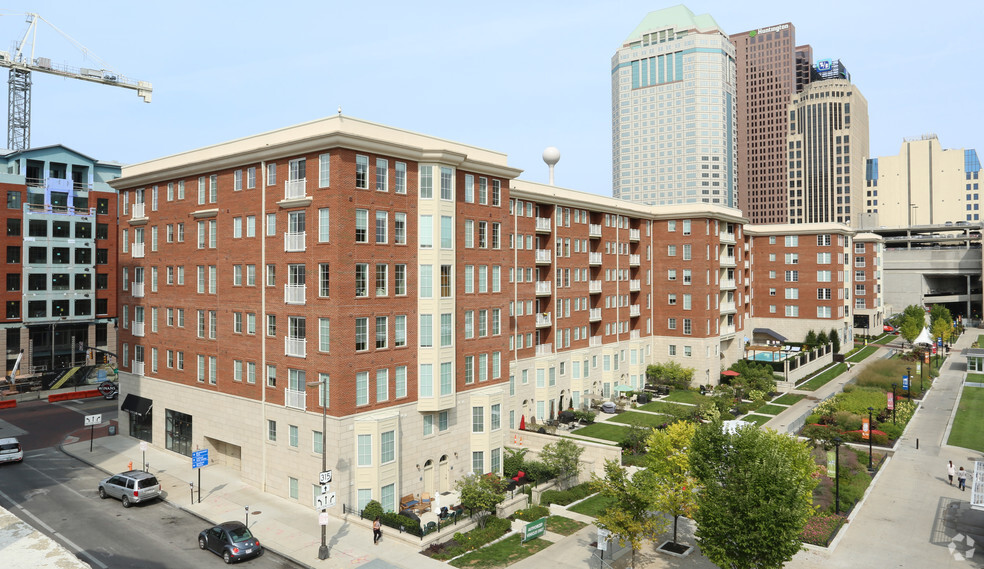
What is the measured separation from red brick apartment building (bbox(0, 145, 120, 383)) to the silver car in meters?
48.1

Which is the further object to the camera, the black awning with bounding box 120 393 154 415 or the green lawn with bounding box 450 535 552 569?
the black awning with bounding box 120 393 154 415

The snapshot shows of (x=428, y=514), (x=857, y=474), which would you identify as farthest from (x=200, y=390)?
(x=857, y=474)

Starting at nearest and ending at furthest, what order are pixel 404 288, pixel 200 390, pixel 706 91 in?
pixel 404 288, pixel 200 390, pixel 706 91

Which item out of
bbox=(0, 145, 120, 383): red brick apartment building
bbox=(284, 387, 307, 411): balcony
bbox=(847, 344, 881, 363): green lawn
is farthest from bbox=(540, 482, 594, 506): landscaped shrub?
bbox=(847, 344, 881, 363): green lawn

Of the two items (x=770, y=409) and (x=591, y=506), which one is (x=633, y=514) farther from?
(x=770, y=409)

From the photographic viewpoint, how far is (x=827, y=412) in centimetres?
5738

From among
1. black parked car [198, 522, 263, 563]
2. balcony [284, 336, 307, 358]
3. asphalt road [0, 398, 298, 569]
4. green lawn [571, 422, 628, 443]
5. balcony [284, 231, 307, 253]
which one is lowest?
green lawn [571, 422, 628, 443]

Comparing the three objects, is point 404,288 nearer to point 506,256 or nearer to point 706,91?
point 506,256

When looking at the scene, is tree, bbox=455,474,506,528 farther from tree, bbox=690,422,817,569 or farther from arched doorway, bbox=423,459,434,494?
tree, bbox=690,422,817,569

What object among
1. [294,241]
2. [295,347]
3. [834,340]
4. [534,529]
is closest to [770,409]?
[834,340]

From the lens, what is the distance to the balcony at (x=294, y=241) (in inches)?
1444

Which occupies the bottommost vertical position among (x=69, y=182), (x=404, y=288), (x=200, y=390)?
(x=200, y=390)

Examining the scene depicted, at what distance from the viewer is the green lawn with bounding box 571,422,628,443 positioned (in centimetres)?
5344

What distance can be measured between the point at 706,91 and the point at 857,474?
A: 178397 millimetres
